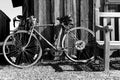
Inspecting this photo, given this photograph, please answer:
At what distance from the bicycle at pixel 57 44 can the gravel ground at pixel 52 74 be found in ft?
0.98

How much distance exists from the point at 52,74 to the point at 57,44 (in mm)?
1267

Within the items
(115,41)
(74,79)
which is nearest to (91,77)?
(74,79)

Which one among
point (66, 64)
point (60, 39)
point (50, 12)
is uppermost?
point (50, 12)

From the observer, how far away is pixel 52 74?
7121mm

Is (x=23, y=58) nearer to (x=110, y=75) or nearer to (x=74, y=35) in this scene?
(x=74, y=35)

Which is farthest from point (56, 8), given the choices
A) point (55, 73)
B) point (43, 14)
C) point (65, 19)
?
point (55, 73)

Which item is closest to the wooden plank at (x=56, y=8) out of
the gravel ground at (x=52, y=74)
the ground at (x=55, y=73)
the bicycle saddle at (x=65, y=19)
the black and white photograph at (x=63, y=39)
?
the black and white photograph at (x=63, y=39)

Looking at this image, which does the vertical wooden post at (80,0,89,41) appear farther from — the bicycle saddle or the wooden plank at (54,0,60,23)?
the bicycle saddle

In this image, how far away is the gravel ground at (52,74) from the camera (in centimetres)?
674

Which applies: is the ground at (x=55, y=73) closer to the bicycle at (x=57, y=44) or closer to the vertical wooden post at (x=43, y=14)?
the bicycle at (x=57, y=44)

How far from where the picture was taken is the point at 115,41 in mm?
7879

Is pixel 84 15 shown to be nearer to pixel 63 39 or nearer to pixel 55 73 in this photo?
pixel 63 39

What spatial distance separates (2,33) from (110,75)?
465 centimetres

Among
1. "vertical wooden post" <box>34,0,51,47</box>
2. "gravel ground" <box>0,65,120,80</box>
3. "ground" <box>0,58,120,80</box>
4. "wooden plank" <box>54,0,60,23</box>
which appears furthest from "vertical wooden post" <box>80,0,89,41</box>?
"gravel ground" <box>0,65,120,80</box>
